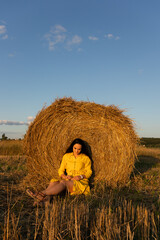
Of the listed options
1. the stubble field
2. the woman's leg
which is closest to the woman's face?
the woman's leg

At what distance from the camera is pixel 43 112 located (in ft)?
19.7

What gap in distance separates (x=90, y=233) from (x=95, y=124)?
3310mm

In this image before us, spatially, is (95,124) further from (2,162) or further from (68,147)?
(2,162)

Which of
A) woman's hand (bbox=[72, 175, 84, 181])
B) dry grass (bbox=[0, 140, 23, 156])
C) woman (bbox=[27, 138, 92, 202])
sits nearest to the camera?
woman (bbox=[27, 138, 92, 202])

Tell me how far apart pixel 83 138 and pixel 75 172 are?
1.03 meters

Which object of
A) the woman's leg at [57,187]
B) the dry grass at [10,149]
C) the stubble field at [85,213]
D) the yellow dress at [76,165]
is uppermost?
the dry grass at [10,149]

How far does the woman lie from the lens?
16.3 ft

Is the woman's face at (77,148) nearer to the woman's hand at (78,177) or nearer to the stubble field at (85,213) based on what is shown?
the woman's hand at (78,177)

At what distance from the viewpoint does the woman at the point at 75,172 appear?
16.3 ft

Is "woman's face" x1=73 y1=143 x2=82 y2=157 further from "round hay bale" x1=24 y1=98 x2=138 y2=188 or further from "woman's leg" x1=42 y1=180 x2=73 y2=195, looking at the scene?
"woman's leg" x1=42 y1=180 x2=73 y2=195

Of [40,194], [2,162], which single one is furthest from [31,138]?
[2,162]

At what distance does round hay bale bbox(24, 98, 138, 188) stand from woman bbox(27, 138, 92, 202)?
42 centimetres

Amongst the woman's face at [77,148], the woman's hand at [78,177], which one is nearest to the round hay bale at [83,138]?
the woman's face at [77,148]

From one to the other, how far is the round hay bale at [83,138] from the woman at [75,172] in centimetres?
42
